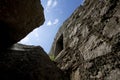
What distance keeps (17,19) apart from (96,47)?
1.18 meters

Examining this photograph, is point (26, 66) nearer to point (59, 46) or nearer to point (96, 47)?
point (96, 47)

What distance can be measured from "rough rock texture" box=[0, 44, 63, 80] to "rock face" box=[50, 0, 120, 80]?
0.34 meters

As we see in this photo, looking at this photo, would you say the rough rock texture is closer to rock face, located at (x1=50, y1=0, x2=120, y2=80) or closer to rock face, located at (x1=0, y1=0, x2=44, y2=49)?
rock face, located at (x1=0, y1=0, x2=44, y2=49)

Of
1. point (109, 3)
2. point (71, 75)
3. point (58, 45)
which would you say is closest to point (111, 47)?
point (109, 3)

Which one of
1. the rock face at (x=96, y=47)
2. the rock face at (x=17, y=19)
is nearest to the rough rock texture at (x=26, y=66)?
the rock face at (x=17, y=19)

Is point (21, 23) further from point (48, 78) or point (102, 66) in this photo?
point (102, 66)

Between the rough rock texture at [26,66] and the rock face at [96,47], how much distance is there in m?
0.34

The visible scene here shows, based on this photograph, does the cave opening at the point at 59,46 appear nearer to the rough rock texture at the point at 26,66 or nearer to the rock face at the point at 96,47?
the rock face at the point at 96,47

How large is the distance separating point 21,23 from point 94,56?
3.84 feet

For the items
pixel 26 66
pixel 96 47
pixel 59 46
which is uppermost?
pixel 59 46

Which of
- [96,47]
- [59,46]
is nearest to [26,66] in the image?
[96,47]

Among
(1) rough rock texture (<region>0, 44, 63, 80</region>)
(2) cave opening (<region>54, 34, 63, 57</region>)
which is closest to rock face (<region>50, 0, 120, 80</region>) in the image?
(1) rough rock texture (<region>0, 44, 63, 80</region>)

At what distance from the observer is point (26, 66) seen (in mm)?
2984

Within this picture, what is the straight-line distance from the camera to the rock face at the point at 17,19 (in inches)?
110
